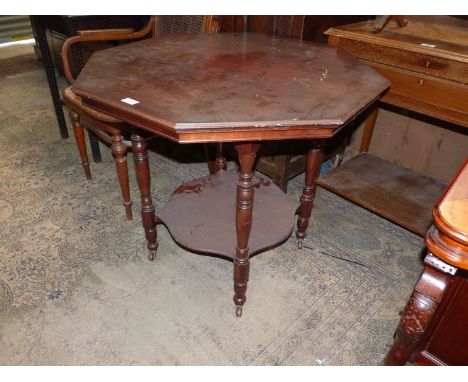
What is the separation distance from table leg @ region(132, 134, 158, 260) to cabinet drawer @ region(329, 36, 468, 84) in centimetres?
116

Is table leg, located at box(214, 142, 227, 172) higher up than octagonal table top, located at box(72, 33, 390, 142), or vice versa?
octagonal table top, located at box(72, 33, 390, 142)

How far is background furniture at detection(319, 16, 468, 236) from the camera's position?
1.66 metres

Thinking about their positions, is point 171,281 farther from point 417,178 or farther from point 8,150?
point 8,150

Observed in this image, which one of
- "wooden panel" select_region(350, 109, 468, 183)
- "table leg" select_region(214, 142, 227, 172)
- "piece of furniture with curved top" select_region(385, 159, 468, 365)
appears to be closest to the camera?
"piece of furniture with curved top" select_region(385, 159, 468, 365)

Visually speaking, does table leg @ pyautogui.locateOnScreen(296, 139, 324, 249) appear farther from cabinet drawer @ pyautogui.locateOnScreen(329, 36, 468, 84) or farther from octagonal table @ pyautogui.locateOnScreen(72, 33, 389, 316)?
cabinet drawer @ pyautogui.locateOnScreen(329, 36, 468, 84)

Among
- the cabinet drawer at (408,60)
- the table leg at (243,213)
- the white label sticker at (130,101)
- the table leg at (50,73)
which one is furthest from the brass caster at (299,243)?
the table leg at (50,73)

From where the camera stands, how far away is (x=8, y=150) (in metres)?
2.97

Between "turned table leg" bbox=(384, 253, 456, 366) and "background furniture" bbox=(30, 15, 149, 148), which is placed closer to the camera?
"turned table leg" bbox=(384, 253, 456, 366)

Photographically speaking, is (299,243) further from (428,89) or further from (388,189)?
(428,89)

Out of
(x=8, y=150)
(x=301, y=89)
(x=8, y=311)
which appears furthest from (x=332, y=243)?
(x=8, y=150)

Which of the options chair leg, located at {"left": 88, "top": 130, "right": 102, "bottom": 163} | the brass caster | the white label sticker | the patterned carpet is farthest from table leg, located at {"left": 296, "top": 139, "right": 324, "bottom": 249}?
chair leg, located at {"left": 88, "top": 130, "right": 102, "bottom": 163}

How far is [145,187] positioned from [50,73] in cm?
159
